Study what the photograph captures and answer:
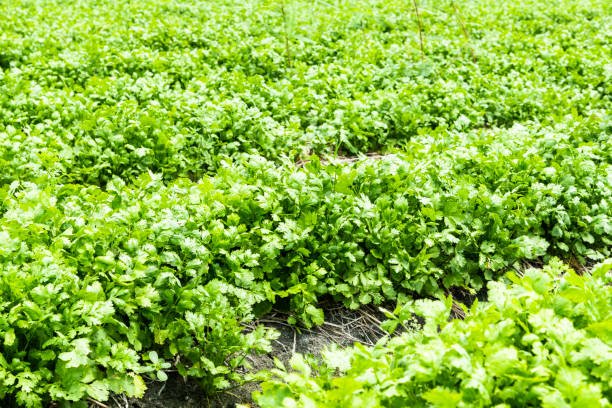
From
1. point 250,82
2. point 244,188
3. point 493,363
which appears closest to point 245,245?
point 244,188

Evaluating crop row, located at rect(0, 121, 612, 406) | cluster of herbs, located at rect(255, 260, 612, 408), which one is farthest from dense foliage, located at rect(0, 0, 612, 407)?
cluster of herbs, located at rect(255, 260, 612, 408)

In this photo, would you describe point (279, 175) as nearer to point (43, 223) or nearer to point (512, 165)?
point (43, 223)

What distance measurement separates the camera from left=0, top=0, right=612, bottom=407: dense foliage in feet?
9.25

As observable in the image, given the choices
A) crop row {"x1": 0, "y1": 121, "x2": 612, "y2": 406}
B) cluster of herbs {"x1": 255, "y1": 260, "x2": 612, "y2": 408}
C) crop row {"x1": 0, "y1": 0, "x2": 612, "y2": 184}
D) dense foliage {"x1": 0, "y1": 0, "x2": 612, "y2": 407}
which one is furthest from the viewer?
crop row {"x1": 0, "y1": 0, "x2": 612, "y2": 184}

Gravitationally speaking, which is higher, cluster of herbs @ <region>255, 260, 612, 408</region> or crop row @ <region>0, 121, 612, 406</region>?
cluster of herbs @ <region>255, 260, 612, 408</region>

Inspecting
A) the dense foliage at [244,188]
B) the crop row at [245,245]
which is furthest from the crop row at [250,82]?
the crop row at [245,245]

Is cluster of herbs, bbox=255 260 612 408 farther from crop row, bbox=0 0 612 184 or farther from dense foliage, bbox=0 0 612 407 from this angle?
crop row, bbox=0 0 612 184

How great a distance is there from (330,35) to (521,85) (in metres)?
3.16

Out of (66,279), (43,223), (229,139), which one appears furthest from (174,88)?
(66,279)

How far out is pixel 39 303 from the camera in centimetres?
256

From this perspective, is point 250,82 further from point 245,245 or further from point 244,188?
point 245,245

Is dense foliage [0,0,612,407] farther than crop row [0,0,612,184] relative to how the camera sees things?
No

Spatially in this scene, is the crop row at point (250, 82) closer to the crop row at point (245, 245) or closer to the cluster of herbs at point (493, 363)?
the crop row at point (245, 245)

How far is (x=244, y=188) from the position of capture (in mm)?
3645
